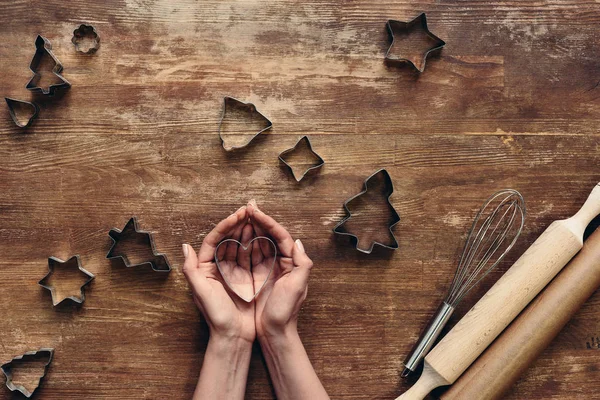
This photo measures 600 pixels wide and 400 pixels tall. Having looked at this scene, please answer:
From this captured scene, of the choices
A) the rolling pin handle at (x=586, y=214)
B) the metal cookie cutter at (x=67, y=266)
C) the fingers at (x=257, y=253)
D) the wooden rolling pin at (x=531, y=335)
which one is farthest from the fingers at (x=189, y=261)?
the rolling pin handle at (x=586, y=214)

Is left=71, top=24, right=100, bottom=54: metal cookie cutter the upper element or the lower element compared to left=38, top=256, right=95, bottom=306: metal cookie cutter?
upper

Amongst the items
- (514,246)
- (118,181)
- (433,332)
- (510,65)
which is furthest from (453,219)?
(118,181)

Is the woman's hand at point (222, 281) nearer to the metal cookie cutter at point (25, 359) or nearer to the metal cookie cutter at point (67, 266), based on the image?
the metal cookie cutter at point (67, 266)

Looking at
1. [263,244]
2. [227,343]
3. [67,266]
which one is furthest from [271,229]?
[67,266]

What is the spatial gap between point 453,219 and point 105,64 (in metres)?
0.87

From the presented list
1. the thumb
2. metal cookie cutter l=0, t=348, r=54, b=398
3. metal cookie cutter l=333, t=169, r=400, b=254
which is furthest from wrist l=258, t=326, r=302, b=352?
metal cookie cutter l=0, t=348, r=54, b=398

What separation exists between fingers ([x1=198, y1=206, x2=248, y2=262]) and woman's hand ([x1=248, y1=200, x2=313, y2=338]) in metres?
0.02

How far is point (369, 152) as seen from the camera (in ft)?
3.70

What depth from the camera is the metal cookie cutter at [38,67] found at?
109 cm

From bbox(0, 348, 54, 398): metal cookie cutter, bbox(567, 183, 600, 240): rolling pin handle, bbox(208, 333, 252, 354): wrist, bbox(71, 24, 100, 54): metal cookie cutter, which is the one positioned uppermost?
bbox(71, 24, 100, 54): metal cookie cutter

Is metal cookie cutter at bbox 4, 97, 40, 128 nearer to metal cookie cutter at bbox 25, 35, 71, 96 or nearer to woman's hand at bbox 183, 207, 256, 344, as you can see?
metal cookie cutter at bbox 25, 35, 71, 96

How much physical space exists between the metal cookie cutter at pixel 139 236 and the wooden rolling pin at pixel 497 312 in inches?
24.0

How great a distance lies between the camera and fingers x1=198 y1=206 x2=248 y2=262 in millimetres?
1049

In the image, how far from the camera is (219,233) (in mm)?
1060
